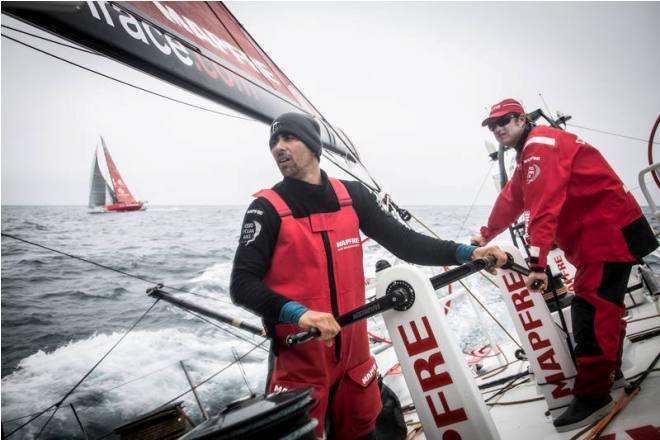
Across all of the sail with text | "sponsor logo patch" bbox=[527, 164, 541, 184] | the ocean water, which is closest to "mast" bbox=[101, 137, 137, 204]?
the ocean water

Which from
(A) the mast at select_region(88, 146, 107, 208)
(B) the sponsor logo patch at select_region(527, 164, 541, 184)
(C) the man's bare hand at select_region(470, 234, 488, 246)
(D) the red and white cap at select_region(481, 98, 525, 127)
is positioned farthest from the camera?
(A) the mast at select_region(88, 146, 107, 208)

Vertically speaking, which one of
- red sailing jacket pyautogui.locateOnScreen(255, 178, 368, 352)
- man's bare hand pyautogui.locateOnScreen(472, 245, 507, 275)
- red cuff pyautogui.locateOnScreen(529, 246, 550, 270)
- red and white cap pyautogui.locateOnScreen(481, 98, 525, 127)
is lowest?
red cuff pyautogui.locateOnScreen(529, 246, 550, 270)

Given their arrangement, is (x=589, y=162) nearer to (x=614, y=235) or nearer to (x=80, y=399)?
(x=614, y=235)

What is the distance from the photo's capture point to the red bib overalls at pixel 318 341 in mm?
1416

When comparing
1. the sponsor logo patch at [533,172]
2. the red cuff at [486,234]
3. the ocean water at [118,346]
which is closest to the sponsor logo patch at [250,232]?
the sponsor logo patch at [533,172]

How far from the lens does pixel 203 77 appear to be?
186 centimetres

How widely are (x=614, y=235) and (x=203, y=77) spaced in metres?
2.63

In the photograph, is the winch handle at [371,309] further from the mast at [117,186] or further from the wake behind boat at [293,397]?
the mast at [117,186]

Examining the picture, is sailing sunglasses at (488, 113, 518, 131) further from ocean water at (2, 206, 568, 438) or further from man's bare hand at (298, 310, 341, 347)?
ocean water at (2, 206, 568, 438)

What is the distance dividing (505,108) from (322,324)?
220 centimetres

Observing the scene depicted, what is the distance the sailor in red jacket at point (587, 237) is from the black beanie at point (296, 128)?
143 centimetres

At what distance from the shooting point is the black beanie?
68.4 inches

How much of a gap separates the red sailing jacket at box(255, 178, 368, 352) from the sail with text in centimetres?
84

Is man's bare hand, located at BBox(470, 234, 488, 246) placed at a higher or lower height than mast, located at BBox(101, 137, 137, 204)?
lower
